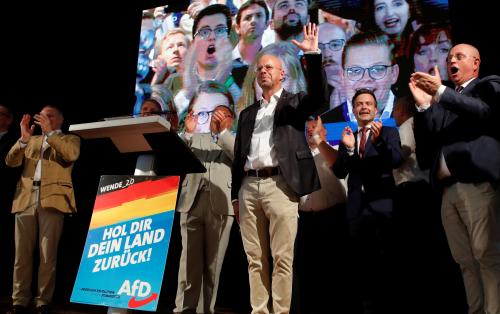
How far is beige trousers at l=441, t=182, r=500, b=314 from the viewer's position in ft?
6.65

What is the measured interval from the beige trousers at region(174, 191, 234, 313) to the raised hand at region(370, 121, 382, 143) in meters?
1.21

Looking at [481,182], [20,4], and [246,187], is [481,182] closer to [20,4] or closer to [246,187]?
[246,187]

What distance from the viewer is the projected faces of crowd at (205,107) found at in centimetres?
377

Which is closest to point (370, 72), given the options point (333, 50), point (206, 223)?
point (333, 50)

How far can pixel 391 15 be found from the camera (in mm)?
3338

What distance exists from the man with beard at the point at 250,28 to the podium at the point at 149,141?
1945mm

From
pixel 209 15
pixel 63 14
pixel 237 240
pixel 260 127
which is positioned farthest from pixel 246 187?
pixel 63 14

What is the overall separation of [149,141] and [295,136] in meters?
0.73

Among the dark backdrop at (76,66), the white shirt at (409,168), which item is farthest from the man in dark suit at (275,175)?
the dark backdrop at (76,66)

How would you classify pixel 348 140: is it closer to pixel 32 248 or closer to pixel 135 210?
pixel 135 210

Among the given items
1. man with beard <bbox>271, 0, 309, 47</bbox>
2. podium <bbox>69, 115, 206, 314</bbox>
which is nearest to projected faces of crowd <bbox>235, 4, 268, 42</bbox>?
man with beard <bbox>271, 0, 309, 47</bbox>

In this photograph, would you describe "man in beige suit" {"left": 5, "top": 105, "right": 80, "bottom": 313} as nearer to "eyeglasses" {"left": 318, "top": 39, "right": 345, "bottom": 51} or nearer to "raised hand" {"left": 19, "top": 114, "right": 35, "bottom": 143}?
"raised hand" {"left": 19, "top": 114, "right": 35, "bottom": 143}

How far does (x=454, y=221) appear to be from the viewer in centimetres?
223

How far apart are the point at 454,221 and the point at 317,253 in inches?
41.4
